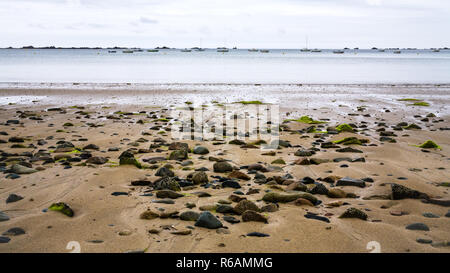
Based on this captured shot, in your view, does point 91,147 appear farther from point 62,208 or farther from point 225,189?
point 225,189

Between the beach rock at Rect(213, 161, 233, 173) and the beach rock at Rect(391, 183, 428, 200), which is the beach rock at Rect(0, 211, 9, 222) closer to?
the beach rock at Rect(213, 161, 233, 173)

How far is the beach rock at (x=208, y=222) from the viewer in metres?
3.99

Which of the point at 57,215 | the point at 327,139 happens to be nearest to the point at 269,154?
the point at 327,139

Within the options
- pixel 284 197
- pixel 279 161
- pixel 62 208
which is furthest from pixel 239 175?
pixel 62 208

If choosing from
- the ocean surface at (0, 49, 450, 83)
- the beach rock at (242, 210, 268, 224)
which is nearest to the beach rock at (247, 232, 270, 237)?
the beach rock at (242, 210, 268, 224)

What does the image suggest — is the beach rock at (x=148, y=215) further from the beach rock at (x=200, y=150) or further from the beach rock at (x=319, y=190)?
the beach rock at (x=200, y=150)

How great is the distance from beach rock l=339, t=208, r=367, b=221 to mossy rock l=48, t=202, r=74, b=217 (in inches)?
127

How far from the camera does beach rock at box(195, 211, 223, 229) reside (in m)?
3.99

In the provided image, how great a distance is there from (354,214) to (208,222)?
1707mm

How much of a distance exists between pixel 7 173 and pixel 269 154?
4.71 m

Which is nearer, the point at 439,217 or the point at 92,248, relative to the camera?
the point at 92,248

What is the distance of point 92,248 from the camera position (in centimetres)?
353
